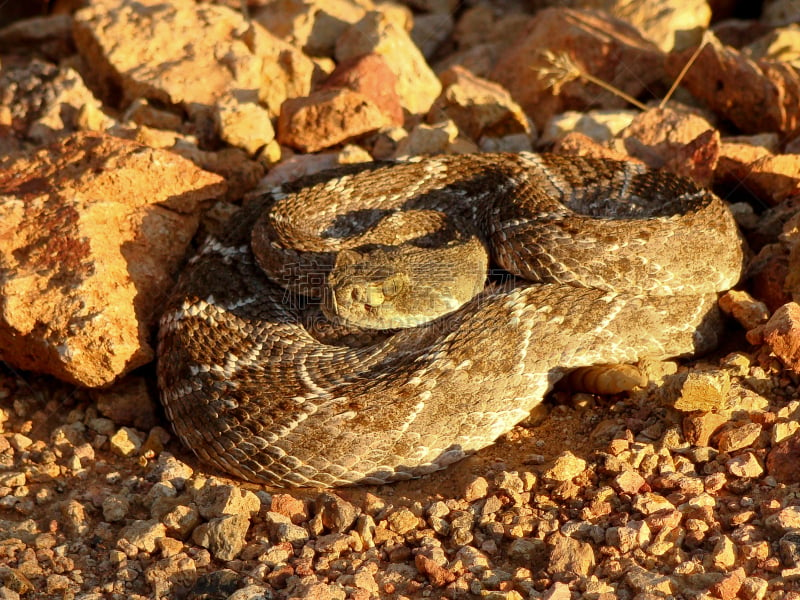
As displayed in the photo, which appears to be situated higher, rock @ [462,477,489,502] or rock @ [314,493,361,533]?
rock @ [314,493,361,533]

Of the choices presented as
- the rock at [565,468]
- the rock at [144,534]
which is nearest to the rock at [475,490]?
the rock at [565,468]

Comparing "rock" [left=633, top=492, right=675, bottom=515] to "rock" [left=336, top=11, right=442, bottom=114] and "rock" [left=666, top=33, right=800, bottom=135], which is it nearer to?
"rock" [left=666, top=33, right=800, bottom=135]

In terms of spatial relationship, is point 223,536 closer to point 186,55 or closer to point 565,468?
point 565,468

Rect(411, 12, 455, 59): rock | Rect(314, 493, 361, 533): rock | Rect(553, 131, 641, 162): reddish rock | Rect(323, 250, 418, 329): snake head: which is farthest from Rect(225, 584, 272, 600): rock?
Rect(411, 12, 455, 59): rock

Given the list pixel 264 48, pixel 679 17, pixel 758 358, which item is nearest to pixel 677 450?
pixel 758 358

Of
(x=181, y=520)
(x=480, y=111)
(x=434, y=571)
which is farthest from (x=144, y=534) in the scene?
(x=480, y=111)

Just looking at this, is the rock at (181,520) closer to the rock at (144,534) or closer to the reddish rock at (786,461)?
the rock at (144,534)
